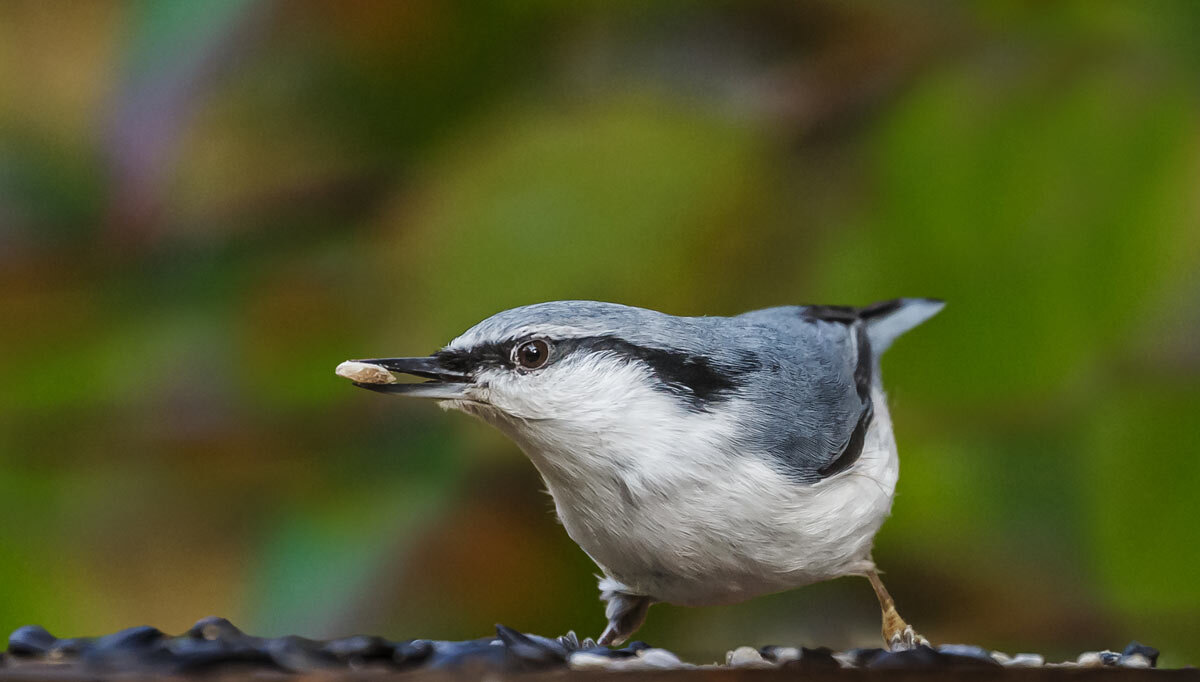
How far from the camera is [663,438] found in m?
1.51

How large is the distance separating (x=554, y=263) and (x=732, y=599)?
1283 millimetres

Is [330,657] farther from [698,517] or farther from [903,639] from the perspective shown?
[903,639]

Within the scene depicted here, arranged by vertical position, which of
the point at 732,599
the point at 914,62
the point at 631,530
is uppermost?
the point at 914,62

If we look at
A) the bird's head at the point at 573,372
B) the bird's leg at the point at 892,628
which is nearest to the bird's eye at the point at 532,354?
the bird's head at the point at 573,372

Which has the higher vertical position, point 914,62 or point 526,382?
point 914,62

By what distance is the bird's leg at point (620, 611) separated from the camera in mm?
1785

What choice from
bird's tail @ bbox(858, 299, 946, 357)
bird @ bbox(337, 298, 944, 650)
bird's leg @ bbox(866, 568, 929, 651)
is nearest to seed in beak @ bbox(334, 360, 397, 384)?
bird @ bbox(337, 298, 944, 650)

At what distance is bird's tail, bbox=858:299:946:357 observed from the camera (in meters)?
2.18

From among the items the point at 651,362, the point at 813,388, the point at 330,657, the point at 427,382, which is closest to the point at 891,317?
the point at 813,388

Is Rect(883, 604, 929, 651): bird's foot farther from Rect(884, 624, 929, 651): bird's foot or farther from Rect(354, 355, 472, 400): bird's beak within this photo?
Rect(354, 355, 472, 400): bird's beak

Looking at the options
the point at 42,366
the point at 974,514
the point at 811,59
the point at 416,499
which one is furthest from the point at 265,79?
the point at 974,514

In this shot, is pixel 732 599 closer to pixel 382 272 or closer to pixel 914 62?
pixel 382 272

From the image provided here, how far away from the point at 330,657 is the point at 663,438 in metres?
0.54

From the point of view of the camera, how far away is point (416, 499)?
268cm
